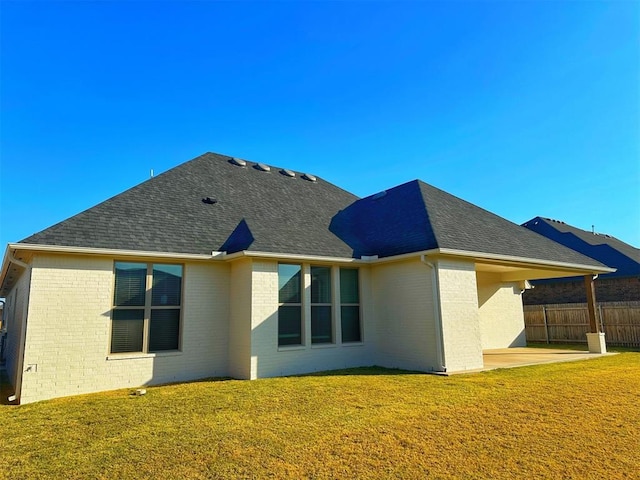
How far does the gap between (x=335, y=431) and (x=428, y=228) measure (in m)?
7.18

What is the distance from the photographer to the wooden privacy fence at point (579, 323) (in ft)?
56.4

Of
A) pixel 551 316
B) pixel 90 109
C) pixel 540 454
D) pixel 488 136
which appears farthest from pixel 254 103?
pixel 551 316

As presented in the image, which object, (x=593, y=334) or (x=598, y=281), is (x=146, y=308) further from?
(x=598, y=281)

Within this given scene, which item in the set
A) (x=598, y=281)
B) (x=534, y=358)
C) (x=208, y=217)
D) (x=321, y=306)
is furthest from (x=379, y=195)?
(x=598, y=281)

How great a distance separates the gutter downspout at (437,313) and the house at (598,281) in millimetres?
16740

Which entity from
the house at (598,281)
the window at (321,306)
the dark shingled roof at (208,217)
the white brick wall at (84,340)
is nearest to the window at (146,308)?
the white brick wall at (84,340)

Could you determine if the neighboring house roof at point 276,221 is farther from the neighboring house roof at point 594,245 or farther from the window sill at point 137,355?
the neighboring house roof at point 594,245

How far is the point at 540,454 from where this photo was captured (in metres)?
4.50

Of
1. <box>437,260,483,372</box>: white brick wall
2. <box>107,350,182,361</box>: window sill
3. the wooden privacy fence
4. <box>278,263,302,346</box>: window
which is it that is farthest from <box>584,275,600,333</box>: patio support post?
<box>107,350,182,361</box>: window sill

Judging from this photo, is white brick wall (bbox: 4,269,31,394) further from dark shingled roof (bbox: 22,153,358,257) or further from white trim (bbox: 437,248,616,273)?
white trim (bbox: 437,248,616,273)

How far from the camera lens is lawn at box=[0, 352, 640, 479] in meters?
4.18

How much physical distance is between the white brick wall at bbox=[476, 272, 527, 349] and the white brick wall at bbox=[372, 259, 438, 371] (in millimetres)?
7156

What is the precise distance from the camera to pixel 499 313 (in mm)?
17734

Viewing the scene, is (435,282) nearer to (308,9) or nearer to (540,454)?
(540,454)
